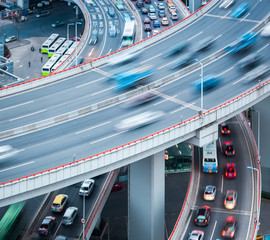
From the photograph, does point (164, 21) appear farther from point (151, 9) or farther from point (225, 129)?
point (225, 129)

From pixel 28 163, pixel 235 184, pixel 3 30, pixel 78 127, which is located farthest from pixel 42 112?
pixel 3 30

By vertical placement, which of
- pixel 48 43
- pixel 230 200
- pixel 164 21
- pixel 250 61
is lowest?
pixel 48 43

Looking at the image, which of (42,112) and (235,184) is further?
(235,184)

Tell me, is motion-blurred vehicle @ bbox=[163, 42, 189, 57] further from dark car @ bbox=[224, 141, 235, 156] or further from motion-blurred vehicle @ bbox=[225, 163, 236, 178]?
motion-blurred vehicle @ bbox=[225, 163, 236, 178]

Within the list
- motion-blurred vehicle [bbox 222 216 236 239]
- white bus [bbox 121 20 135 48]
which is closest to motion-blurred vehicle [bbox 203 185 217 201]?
motion-blurred vehicle [bbox 222 216 236 239]

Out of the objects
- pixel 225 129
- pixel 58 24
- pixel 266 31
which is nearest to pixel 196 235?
pixel 225 129

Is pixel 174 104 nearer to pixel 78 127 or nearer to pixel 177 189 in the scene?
pixel 78 127

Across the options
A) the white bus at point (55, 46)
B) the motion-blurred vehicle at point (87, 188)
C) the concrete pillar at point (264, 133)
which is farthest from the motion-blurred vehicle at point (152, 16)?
the motion-blurred vehicle at point (87, 188)
